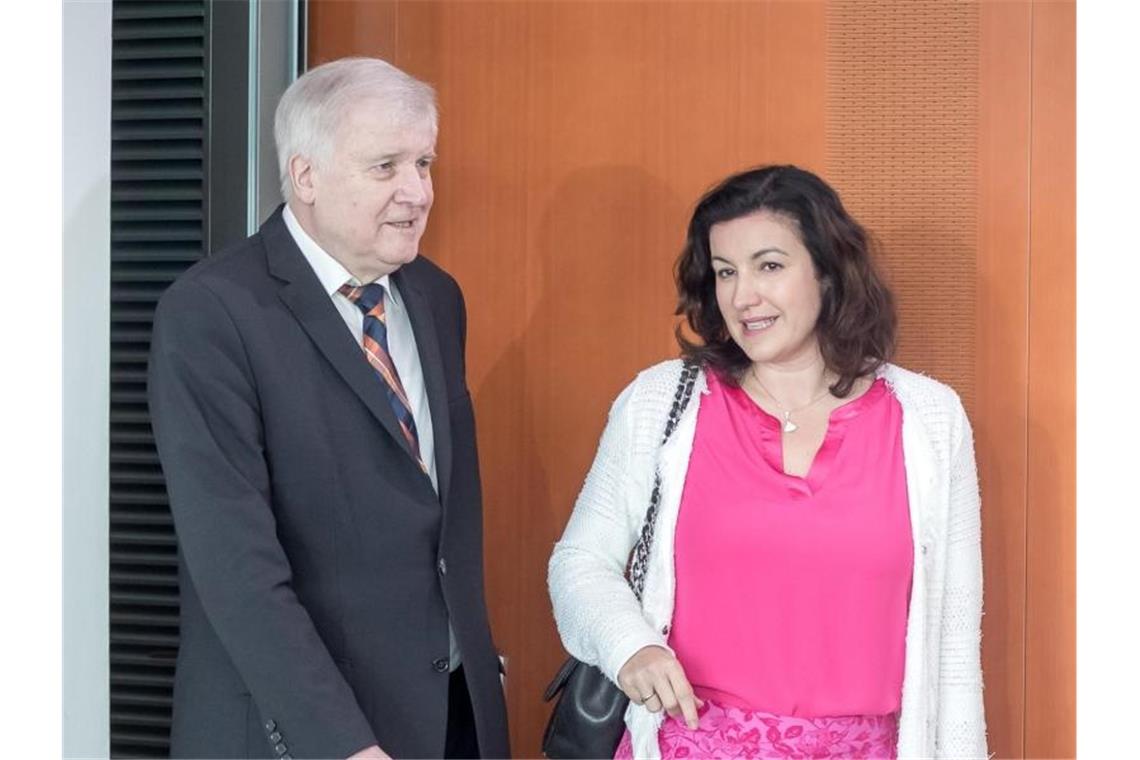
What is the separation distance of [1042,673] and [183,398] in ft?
6.37

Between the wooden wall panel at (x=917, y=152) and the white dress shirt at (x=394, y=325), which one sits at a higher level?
the wooden wall panel at (x=917, y=152)

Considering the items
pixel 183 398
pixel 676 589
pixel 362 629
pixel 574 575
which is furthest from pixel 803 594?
pixel 183 398

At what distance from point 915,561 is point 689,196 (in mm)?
1116

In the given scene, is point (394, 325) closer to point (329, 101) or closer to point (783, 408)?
point (329, 101)

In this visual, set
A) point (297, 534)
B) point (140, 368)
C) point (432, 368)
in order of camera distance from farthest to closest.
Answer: point (140, 368), point (432, 368), point (297, 534)

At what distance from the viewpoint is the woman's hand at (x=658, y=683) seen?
2301mm

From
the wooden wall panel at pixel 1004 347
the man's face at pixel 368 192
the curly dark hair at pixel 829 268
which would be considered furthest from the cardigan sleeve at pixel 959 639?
the man's face at pixel 368 192

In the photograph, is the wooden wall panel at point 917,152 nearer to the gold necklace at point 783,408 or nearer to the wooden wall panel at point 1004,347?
the wooden wall panel at point 1004,347

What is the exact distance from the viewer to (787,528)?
240cm

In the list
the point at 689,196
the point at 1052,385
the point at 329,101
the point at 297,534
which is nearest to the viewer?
the point at 297,534

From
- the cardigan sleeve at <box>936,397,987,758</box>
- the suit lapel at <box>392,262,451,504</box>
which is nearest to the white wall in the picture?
the suit lapel at <box>392,262,451,504</box>

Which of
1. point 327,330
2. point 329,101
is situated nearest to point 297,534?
point 327,330

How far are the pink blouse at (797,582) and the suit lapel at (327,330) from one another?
0.54 metres

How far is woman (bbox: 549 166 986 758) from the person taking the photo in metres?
2.41
